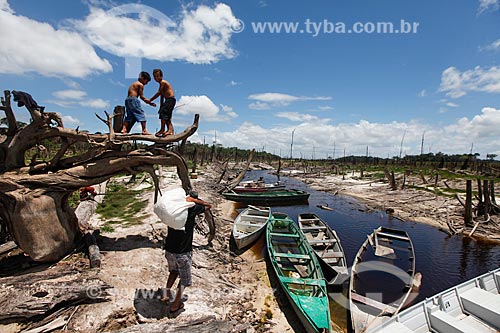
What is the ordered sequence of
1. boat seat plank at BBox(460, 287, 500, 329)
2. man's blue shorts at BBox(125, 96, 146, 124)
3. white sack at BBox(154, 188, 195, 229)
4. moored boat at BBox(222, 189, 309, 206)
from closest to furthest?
white sack at BBox(154, 188, 195, 229) → boat seat plank at BBox(460, 287, 500, 329) → man's blue shorts at BBox(125, 96, 146, 124) → moored boat at BBox(222, 189, 309, 206)

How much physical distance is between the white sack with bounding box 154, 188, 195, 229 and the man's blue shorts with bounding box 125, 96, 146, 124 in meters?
3.72

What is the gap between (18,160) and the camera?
21.9ft

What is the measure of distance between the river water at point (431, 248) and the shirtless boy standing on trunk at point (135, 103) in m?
11.0

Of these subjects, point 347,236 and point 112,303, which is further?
point 347,236

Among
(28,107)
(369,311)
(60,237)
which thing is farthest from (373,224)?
(28,107)

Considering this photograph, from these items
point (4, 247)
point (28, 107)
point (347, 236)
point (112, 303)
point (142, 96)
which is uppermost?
point (142, 96)

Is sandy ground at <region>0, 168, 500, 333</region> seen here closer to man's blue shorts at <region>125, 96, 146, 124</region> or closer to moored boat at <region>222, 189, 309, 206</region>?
man's blue shorts at <region>125, 96, 146, 124</region>

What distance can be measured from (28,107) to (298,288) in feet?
28.8

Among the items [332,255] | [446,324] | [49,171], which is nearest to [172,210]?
[49,171]

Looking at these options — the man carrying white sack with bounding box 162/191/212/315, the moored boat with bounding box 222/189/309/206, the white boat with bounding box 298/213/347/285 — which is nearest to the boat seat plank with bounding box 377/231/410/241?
the white boat with bounding box 298/213/347/285

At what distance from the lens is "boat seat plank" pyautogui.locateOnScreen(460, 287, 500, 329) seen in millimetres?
6098

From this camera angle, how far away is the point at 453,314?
257 inches

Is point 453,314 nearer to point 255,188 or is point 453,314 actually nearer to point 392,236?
point 392,236

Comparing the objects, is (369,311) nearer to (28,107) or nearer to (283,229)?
(283,229)
